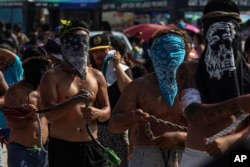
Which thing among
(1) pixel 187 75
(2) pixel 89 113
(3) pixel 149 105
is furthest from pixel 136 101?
(1) pixel 187 75

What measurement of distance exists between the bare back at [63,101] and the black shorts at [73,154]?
0.05 metres

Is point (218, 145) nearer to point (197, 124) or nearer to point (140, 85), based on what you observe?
point (197, 124)

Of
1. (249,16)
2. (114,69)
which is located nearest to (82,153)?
(114,69)

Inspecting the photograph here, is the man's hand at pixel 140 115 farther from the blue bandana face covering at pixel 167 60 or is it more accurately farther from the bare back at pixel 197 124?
the bare back at pixel 197 124

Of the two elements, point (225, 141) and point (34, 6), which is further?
point (34, 6)

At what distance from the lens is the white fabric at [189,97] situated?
3955mm

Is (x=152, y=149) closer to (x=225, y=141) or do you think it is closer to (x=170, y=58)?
(x=170, y=58)

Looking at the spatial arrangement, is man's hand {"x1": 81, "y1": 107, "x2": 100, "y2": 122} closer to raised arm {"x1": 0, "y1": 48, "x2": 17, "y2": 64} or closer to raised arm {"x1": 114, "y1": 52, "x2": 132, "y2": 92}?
raised arm {"x1": 114, "y1": 52, "x2": 132, "y2": 92}

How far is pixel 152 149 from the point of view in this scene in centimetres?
508

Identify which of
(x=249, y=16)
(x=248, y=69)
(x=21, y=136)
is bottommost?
(x=249, y=16)

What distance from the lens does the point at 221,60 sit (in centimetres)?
387

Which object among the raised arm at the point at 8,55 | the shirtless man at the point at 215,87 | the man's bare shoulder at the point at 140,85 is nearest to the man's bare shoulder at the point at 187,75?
the shirtless man at the point at 215,87

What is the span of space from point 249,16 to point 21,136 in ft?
60.4

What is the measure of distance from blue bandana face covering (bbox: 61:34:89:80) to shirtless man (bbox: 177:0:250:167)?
76.4 inches
